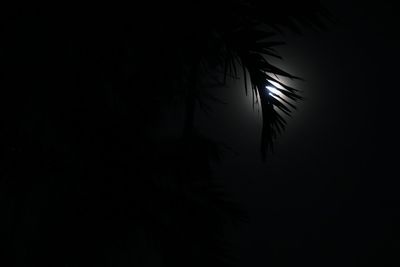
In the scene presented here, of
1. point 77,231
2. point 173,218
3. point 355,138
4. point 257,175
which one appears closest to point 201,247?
point 173,218

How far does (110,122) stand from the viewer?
4.96ft

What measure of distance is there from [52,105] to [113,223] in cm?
46

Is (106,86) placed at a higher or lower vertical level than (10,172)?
higher

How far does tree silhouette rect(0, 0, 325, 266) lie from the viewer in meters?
1.33

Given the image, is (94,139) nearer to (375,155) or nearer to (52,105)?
(52,105)

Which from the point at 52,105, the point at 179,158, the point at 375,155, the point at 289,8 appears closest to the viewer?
the point at 289,8

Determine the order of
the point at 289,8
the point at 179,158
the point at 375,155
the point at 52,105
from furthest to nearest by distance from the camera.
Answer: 1. the point at 375,155
2. the point at 179,158
3. the point at 52,105
4. the point at 289,8

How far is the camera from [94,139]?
4.87 feet

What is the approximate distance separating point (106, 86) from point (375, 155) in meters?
1.80

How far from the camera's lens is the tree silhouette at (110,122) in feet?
4.36

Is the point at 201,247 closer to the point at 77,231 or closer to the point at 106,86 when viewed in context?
the point at 77,231

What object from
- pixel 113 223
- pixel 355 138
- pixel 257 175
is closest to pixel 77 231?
pixel 113 223

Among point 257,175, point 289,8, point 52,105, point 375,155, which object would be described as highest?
point 289,8

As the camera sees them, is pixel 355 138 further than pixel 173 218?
Yes
